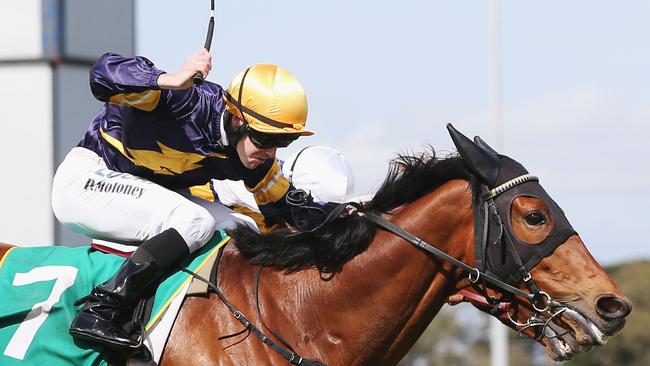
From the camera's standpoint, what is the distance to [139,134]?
4.55 m

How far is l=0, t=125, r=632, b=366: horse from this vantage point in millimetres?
4098

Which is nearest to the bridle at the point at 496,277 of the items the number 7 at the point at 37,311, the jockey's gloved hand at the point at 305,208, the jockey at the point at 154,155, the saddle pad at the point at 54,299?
the jockey's gloved hand at the point at 305,208

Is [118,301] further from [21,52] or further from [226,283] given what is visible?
[21,52]

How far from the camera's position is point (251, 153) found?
4457 millimetres

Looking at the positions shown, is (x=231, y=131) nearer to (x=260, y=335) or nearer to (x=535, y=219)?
(x=260, y=335)

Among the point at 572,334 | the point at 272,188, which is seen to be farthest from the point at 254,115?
the point at 572,334

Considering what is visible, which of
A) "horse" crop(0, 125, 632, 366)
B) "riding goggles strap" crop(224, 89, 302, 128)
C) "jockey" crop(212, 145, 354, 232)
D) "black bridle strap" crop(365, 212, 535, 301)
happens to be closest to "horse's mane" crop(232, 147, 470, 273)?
"horse" crop(0, 125, 632, 366)

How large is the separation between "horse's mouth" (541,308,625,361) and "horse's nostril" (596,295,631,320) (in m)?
0.03

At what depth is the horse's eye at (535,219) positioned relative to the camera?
4121mm

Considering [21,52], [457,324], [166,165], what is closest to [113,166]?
[166,165]

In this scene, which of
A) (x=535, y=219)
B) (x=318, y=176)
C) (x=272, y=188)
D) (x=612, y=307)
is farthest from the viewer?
(x=318, y=176)

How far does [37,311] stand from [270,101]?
121 centimetres

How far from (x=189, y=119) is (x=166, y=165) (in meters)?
0.24

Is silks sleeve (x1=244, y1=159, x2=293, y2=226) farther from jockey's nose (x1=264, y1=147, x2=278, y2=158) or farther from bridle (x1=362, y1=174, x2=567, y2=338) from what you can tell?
bridle (x1=362, y1=174, x2=567, y2=338)
